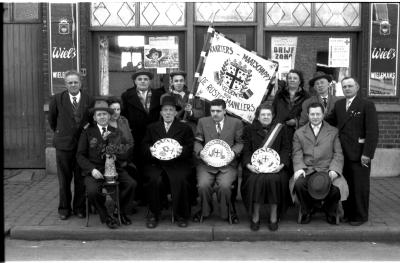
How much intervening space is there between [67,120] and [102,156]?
67cm

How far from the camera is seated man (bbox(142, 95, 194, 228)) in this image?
6.35m

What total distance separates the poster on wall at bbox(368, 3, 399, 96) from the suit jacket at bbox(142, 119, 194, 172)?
4.03 m

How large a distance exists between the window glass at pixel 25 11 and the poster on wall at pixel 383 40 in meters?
5.59

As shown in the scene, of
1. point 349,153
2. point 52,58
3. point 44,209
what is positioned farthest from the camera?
point 52,58

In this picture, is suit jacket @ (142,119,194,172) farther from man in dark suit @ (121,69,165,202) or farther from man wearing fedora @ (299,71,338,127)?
man wearing fedora @ (299,71,338,127)

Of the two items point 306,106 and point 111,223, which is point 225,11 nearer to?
point 306,106

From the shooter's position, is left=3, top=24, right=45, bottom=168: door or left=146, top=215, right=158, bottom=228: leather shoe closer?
left=146, top=215, right=158, bottom=228: leather shoe

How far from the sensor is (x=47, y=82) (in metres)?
9.08

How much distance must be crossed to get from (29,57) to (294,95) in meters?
4.80

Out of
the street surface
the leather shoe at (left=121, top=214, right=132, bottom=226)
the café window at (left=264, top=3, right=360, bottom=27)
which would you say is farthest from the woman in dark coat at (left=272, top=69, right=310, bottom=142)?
the café window at (left=264, top=3, right=360, bottom=27)

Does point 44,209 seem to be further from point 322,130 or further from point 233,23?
point 233,23

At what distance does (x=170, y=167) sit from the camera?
6496mm

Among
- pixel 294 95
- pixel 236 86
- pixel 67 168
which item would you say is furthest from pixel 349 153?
pixel 67 168

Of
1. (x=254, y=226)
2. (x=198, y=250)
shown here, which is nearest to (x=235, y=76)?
(x=254, y=226)
